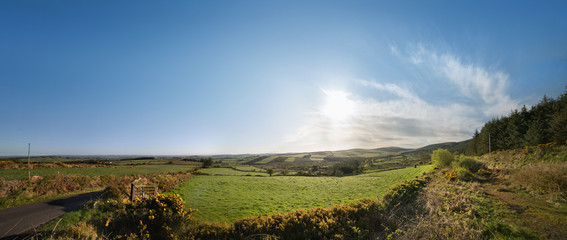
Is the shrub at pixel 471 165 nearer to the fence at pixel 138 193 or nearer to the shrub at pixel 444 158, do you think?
the shrub at pixel 444 158

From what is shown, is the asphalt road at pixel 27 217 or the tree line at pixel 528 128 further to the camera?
the tree line at pixel 528 128

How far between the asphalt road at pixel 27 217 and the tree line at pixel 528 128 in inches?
1880

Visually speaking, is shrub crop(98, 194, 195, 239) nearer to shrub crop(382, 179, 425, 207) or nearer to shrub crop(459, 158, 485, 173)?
shrub crop(382, 179, 425, 207)

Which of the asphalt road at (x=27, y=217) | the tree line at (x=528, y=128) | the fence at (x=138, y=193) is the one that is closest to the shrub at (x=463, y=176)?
the tree line at (x=528, y=128)

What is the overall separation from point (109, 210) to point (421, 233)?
68.9 ft

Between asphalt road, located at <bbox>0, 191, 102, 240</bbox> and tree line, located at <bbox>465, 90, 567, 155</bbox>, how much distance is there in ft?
157

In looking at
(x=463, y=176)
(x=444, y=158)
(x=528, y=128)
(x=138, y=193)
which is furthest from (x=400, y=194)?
(x=528, y=128)

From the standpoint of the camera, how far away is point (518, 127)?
41375mm

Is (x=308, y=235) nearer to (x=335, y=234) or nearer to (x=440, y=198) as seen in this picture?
(x=335, y=234)

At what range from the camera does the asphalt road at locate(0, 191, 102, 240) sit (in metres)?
10.7

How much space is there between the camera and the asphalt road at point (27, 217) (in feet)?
35.0

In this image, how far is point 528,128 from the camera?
40.2 m

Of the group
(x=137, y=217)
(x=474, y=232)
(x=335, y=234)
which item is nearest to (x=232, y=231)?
(x=335, y=234)

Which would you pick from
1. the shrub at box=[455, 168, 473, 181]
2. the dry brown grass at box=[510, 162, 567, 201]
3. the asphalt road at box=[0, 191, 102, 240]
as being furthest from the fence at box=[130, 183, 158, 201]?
the shrub at box=[455, 168, 473, 181]
